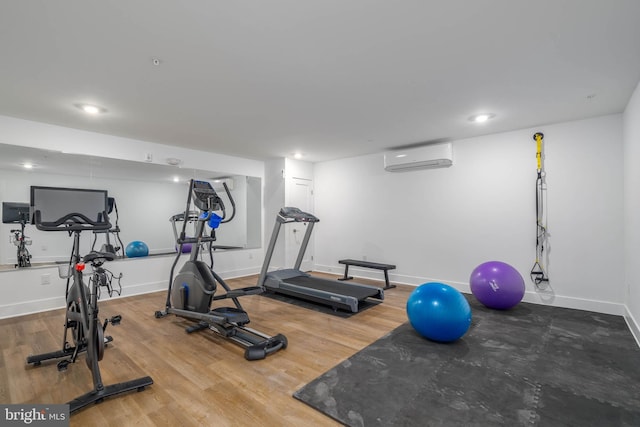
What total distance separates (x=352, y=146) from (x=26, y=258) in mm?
5000

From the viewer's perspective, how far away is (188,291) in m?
3.45

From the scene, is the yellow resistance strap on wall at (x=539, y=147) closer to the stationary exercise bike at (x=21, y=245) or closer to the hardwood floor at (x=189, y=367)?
the hardwood floor at (x=189, y=367)

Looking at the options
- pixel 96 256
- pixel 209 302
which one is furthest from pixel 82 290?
pixel 209 302

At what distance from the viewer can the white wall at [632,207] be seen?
293 cm

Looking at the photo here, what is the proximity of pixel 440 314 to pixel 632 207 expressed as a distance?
2.42 meters

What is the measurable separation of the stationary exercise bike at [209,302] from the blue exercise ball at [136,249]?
1.51 metres

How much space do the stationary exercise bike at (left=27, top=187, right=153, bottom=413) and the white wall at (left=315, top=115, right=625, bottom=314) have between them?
439 centimetres

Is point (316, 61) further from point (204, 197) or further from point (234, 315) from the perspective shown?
point (234, 315)

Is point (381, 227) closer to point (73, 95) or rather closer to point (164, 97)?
point (164, 97)

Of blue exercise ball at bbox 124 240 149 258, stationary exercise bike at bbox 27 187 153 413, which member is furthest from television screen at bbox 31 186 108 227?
blue exercise ball at bbox 124 240 149 258

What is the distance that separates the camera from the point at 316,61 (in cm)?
242

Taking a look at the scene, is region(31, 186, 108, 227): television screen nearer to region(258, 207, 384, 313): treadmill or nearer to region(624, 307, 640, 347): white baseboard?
region(258, 207, 384, 313): treadmill

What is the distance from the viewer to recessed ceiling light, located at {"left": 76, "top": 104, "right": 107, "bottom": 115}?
11.0 ft

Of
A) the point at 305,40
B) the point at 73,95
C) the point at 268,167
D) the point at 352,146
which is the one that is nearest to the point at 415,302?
the point at 305,40
